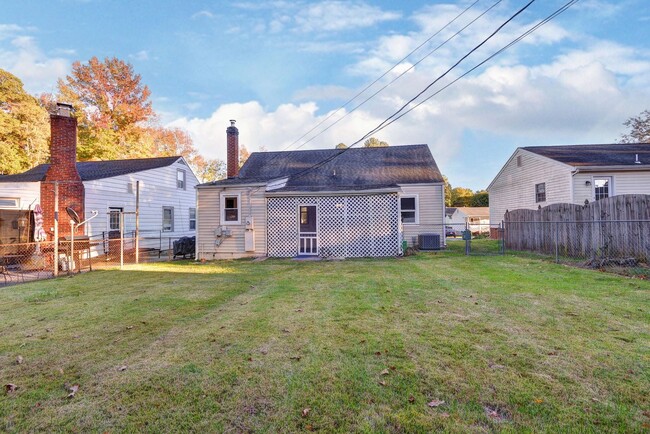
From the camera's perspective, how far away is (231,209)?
14.0 m

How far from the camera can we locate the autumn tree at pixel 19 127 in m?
22.3

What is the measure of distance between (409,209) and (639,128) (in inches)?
1175

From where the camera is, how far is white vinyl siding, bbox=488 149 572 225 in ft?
52.2

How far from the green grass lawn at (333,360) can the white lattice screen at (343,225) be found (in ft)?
22.2

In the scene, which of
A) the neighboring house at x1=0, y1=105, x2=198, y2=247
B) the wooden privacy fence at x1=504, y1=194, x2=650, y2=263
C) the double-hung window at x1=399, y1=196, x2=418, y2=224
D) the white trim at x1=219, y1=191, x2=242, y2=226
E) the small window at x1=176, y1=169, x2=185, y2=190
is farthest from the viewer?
the small window at x1=176, y1=169, x2=185, y2=190

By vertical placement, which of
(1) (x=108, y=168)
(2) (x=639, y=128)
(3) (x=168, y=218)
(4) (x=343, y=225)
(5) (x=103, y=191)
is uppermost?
(2) (x=639, y=128)

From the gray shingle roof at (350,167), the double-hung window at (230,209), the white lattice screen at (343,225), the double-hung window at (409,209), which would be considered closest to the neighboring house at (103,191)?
the double-hung window at (230,209)

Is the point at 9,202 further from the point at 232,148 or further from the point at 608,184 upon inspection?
the point at 608,184

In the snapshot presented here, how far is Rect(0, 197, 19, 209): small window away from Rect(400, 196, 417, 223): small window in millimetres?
17142

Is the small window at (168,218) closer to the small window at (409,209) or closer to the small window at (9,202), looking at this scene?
the small window at (9,202)

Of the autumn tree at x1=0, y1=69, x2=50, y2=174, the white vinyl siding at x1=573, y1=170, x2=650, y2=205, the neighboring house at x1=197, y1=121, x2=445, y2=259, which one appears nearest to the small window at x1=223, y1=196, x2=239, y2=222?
the neighboring house at x1=197, y1=121, x2=445, y2=259

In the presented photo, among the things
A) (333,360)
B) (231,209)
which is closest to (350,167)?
(231,209)

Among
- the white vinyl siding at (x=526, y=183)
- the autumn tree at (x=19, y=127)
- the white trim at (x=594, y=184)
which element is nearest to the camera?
the white trim at (x=594, y=184)

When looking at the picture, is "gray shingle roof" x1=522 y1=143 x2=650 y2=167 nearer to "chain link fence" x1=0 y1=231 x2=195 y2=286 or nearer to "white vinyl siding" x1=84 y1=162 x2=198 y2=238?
"chain link fence" x1=0 y1=231 x2=195 y2=286
